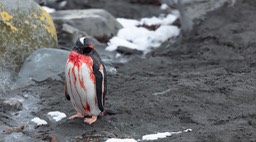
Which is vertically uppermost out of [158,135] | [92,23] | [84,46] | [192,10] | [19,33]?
[84,46]

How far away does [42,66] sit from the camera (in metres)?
7.29

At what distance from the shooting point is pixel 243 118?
19.1 ft

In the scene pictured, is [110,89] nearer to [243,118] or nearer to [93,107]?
[93,107]

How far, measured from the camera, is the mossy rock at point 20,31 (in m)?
7.18

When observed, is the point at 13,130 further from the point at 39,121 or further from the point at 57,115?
the point at 57,115

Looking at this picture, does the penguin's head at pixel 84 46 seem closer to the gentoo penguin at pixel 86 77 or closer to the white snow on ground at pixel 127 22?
the gentoo penguin at pixel 86 77

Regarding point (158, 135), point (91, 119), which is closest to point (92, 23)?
point (91, 119)

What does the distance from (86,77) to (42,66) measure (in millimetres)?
1807

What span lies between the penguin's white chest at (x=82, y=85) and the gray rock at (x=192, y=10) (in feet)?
13.1

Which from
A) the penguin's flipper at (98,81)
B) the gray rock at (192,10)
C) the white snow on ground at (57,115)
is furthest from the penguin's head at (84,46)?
the gray rock at (192,10)

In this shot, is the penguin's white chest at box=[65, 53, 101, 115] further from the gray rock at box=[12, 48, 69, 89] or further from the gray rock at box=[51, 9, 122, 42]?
the gray rock at box=[51, 9, 122, 42]

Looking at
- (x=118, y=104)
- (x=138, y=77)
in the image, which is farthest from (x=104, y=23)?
(x=118, y=104)

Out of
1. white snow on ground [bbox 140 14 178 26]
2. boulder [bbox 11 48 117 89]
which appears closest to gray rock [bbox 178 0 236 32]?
white snow on ground [bbox 140 14 178 26]

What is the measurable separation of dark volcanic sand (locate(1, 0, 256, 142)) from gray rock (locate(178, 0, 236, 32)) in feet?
0.93
